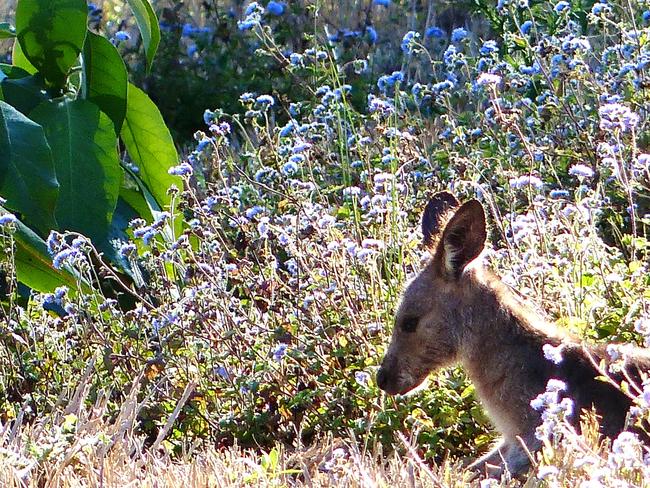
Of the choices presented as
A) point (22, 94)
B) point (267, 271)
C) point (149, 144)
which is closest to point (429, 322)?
point (267, 271)

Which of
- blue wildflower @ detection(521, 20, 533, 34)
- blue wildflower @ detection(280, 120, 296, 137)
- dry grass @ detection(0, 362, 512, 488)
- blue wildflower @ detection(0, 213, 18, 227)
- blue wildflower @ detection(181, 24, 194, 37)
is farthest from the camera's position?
blue wildflower @ detection(181, 24, 194, 37)

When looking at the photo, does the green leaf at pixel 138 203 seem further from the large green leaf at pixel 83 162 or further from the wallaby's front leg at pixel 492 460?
the wallaby's front leg at pixel 492 460

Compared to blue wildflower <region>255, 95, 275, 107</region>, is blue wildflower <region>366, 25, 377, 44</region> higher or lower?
lower

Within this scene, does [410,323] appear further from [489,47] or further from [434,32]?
[434,32]

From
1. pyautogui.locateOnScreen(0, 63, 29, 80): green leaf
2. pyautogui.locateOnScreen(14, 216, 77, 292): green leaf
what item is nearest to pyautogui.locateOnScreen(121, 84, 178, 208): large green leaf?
pyautogui.locateOnScreen(0, 63, 29, 80): green leaf

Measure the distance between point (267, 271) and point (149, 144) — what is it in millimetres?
1706

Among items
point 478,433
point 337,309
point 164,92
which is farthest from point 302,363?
point 164,92

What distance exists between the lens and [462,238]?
4867 millimetres

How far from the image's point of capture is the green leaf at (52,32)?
7.09m

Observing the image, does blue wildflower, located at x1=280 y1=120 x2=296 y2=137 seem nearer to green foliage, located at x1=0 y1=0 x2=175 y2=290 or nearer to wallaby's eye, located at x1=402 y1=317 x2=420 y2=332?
green foliage, located at x1=0 y1=0 x2=175 y2=290

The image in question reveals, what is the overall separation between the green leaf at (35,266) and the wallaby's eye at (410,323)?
6.44 ft

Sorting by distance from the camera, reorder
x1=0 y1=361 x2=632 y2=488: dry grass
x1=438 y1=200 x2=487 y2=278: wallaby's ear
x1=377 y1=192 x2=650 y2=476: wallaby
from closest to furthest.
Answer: x1=0 y1=361 x2=632 y2=488: dry grass, x1=377 y1=192 x2=650 y2=476: wallaby, x1=438 y1=200 x2=487 y2=278: wallaby's ear

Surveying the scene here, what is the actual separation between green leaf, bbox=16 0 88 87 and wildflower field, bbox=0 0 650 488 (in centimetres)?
1

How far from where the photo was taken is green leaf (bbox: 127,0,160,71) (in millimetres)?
7180
